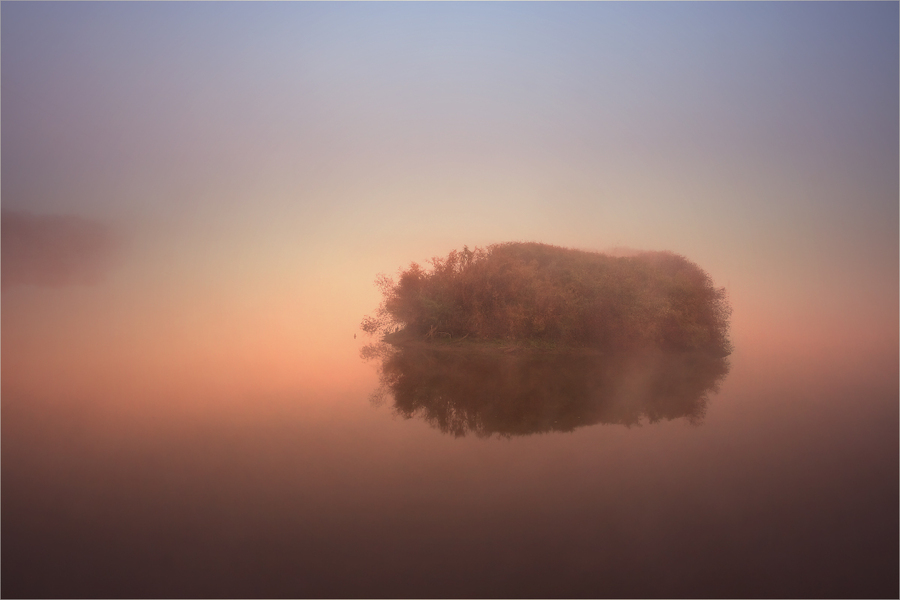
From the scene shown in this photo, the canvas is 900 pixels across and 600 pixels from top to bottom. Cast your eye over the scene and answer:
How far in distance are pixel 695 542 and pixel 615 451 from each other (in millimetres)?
2276

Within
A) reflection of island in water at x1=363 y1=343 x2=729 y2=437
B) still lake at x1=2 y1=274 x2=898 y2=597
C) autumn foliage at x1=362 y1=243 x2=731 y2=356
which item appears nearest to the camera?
still lake at x1=2 y1=274 x2=898 y2=597

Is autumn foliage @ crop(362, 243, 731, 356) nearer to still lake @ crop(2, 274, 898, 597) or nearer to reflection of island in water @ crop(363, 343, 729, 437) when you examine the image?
reflection of island in water @ crop(363, 343, 729, 437)

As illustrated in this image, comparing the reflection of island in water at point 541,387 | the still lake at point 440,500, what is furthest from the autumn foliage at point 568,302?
the still lake at point 440,500

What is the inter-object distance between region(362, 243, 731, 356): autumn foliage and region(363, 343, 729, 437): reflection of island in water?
1046 mm

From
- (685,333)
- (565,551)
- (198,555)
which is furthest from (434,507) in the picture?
(685,333)

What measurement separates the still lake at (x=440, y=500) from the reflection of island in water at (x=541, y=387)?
0.59 feet

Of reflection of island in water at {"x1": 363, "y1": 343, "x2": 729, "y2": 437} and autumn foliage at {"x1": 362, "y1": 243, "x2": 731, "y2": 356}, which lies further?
autumn foliage at {"x1": 362, "y1": 243, "x2": 731, "y2": 356}

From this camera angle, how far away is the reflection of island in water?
28.6ft

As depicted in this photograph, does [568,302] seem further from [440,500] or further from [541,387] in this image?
[440,500]

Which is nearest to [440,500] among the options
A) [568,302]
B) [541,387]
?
[541,387]

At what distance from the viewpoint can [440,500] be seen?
5605 mm

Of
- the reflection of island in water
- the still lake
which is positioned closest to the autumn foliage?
the reflection of island in water

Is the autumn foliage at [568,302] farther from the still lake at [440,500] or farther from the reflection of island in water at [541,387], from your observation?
the still lake at [440,500]

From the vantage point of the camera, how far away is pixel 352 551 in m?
4.64
